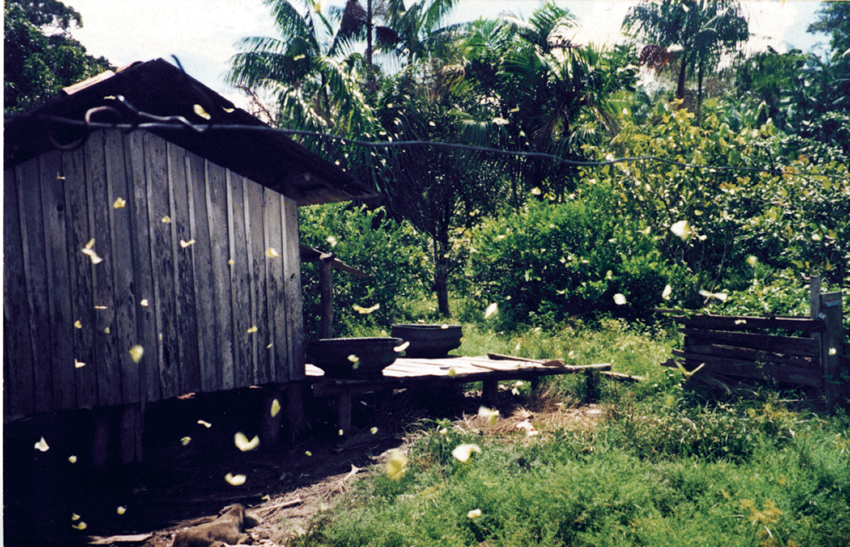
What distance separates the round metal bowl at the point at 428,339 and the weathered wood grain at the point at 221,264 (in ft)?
9.30

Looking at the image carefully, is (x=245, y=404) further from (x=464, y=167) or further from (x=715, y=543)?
(x=464, y=167)

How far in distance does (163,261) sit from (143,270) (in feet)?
0.63

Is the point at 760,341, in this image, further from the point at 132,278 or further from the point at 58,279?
the point at 58,279

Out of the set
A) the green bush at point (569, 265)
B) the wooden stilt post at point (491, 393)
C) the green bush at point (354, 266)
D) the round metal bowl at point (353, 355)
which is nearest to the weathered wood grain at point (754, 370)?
the wooden stilt post at point (491, 393)

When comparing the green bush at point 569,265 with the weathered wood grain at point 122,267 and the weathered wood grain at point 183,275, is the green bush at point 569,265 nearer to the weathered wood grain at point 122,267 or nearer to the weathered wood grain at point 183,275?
the weathered wood grain at point 183,275

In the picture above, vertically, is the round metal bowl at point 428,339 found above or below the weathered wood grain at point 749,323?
below

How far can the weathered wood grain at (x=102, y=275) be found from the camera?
4.84 m

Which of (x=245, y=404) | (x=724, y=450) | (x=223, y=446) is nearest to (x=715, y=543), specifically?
(x=724, y=450)

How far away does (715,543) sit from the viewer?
10.3 ft

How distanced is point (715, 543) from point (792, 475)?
3.69ft

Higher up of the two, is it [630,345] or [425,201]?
[425,201]

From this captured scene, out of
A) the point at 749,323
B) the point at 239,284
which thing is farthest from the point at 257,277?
the point at 749,323

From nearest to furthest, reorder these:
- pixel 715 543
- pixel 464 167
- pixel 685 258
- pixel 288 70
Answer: pixel 715 543 → pixel 685 258 → pixel 464 167 → pixel 288 70

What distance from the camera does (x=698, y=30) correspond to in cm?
2183
